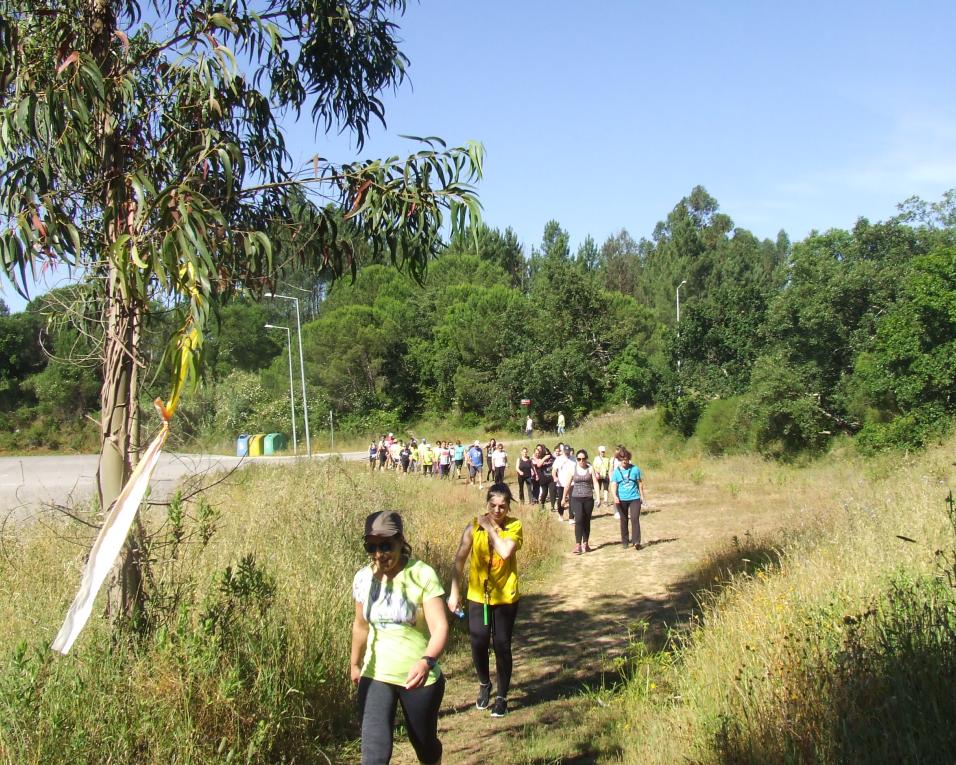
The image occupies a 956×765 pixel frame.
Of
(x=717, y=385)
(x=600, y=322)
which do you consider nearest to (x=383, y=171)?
(x=717, y=385)

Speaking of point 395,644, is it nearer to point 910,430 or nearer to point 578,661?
point 578,661

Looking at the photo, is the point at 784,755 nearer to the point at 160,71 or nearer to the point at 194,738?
the point at 194,738

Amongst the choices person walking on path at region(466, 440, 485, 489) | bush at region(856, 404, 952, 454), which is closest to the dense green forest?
bush at region(856, 404, 952, 454)

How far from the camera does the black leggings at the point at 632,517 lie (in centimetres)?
1333

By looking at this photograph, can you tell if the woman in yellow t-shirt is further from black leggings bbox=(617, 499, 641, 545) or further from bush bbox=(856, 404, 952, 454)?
bush bbox=(856, 404, 952, 454)

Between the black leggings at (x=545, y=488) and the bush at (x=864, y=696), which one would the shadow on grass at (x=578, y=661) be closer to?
the bush at (x=864, y=696)

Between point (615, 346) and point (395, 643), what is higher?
point (615, 346)

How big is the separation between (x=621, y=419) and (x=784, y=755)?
45.4 metres

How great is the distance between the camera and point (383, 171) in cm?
469

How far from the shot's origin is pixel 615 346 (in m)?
56.4

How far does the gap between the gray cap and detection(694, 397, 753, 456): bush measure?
89.8 feet

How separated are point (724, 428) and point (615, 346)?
2398 centimetres

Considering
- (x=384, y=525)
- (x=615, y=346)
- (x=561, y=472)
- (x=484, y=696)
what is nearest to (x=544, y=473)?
(x=561, y=472)

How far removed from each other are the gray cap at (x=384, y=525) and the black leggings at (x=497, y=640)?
215 centimetres
